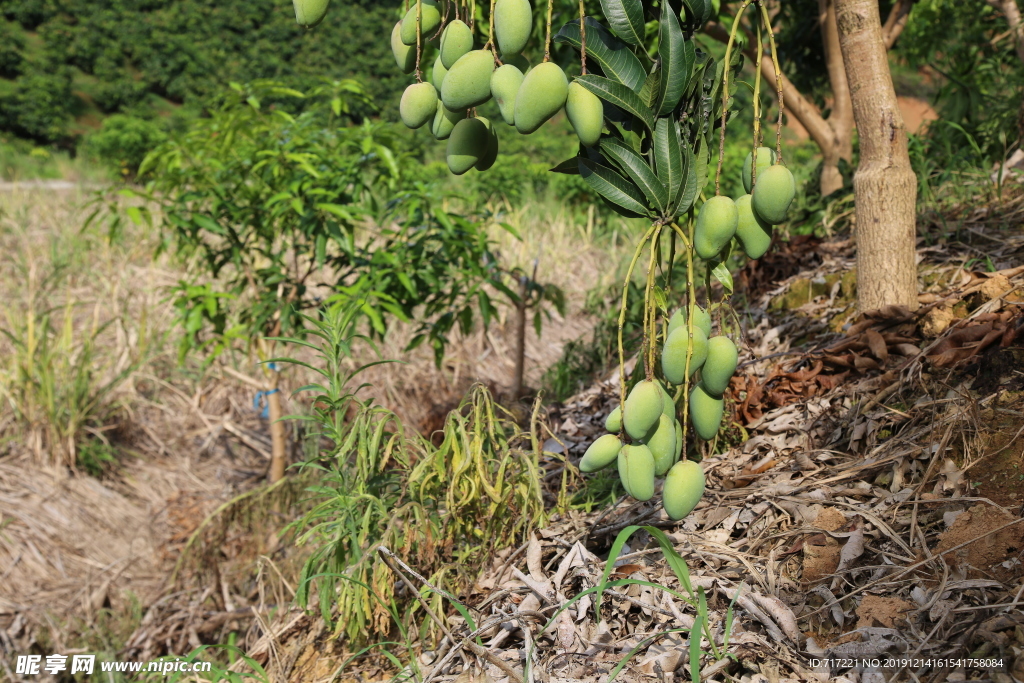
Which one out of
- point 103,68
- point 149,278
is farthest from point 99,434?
point 103,68

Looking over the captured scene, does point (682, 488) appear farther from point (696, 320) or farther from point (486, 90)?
point (486, 90)

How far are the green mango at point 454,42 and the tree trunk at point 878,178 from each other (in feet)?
3.38

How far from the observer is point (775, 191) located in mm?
740

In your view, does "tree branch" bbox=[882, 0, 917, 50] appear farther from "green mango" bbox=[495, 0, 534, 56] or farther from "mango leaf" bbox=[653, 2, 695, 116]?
"green mango" bbox=[495, 0, 534, 56]

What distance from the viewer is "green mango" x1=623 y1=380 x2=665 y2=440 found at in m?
0.74

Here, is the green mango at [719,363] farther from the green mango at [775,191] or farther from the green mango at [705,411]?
the green mango at [775,191]

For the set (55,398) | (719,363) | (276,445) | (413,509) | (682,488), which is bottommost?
(276,445)

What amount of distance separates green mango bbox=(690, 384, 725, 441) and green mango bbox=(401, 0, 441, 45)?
0.48 metres

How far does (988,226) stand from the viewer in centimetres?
188

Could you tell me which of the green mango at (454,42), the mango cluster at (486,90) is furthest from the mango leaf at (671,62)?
the green mango at (454,42)

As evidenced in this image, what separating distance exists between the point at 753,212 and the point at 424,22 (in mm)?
396

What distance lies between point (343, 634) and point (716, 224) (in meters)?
0.94

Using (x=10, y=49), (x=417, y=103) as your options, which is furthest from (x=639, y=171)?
(x=10, y=49)

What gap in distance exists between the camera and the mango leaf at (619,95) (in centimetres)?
75
